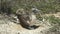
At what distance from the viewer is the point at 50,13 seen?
8906mm

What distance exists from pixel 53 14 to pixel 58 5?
2.78 feet

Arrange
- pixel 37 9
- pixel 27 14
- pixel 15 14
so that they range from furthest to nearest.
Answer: pixel 37 9 → pixel 15 14 → pixel 27 14

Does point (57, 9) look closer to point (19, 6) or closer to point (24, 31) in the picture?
point (19, 6)

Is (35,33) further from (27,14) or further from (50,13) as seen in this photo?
(50,13)

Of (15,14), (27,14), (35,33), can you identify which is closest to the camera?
(35,33)

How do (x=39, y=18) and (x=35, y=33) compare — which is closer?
(x=35, y=33)

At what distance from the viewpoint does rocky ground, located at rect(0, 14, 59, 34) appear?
7170 mm

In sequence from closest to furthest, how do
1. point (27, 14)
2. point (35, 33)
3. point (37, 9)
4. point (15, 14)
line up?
point (35, 33), point (27, 14), point (15, 14), point (37, 9)

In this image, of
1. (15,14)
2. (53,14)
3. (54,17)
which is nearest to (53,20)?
(54,17)

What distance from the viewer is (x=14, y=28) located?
24.5ft

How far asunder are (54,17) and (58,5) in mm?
1357

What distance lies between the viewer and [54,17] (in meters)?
8.29

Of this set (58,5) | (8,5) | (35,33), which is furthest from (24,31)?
(58,5)

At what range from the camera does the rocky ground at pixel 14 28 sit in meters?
7.17
